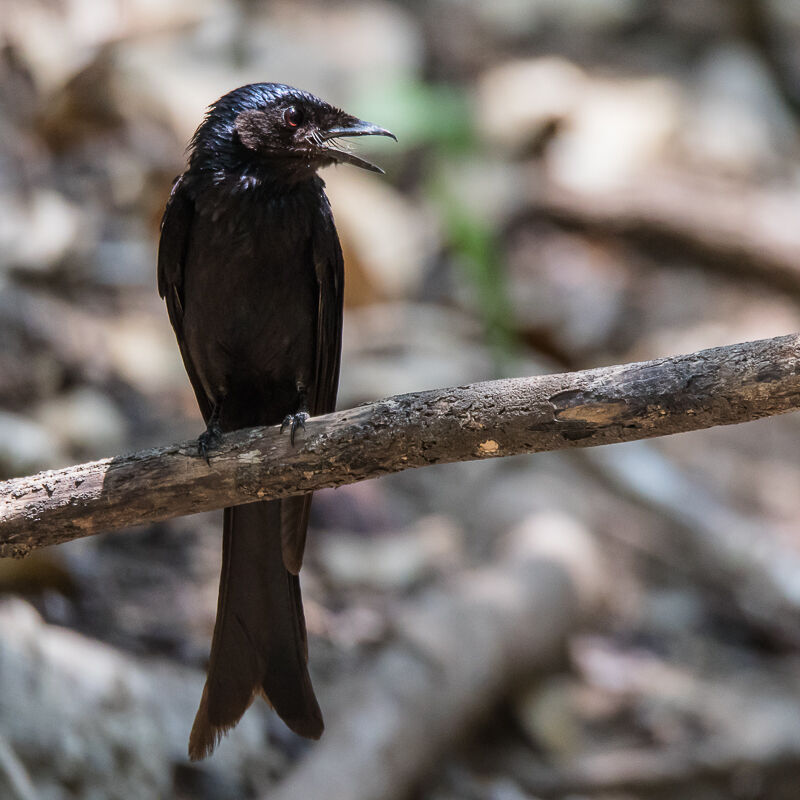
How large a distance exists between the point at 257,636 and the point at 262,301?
3.42 feet

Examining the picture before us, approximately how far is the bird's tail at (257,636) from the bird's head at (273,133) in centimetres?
110

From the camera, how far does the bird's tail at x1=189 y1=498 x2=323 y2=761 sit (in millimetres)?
2996

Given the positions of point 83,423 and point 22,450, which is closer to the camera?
point 22,450

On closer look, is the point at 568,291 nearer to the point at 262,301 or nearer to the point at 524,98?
the point at 524,98

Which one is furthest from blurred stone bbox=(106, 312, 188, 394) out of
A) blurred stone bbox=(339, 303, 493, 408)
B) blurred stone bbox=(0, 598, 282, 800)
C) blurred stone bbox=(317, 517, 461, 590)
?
blurred stone bbox=(0, 598, 282, 800)

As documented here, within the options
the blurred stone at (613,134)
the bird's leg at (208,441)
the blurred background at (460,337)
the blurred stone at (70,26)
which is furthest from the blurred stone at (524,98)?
the bird's leg at (208,441)

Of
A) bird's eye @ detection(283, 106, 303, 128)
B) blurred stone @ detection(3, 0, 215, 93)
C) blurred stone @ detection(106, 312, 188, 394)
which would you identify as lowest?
bird's eye @ detection(283, 106, 303, 128)

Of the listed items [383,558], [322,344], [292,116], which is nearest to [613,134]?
[383,558]

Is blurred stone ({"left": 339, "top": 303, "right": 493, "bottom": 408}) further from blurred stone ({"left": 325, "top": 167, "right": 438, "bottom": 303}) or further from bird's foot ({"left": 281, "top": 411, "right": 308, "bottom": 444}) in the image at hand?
bird's foot ({"left": 281, "top": 411, "right": 308, "bottom": 444})

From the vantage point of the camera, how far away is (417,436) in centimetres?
244

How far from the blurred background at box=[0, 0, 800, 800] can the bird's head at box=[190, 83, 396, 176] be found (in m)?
1.79

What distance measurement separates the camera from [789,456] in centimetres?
715

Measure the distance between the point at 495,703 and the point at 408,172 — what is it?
6.15 metres

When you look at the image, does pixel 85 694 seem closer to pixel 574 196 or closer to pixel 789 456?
pixel 789 456
